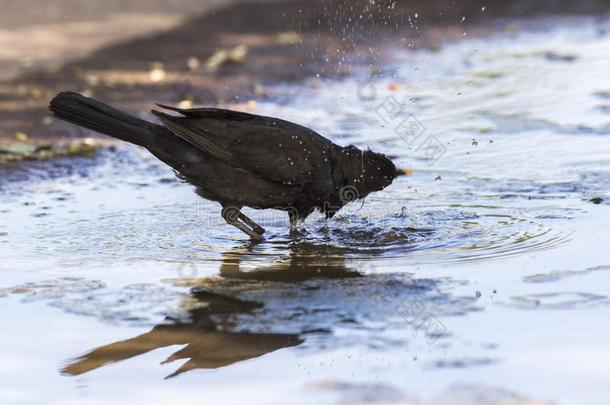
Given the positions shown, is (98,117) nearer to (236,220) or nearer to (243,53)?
(236,220)

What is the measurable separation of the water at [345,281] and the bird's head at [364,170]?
218 mm

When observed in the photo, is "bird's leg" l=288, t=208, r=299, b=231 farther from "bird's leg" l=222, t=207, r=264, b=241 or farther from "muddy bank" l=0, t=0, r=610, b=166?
"muddy bank" l=0, t=0, r=610, b=166

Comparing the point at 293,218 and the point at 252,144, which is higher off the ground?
the point at 252,144

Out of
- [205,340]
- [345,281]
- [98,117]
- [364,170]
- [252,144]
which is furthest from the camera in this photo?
[364,170]

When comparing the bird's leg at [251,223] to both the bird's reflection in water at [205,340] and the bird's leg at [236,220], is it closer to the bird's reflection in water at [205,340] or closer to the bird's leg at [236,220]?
the bird's leg at [236,220]

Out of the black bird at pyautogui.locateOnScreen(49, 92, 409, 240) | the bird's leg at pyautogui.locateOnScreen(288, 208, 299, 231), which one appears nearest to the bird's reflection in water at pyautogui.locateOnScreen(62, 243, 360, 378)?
the black bird at pyautogui.locateOnScreen(49, 92, 409, 240)

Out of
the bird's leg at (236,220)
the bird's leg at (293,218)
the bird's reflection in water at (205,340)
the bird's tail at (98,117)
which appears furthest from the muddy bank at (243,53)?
the bird's reflection in water at (205,340)

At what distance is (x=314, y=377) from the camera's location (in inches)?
171

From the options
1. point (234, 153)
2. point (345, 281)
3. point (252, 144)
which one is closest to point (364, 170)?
point (252, 144)

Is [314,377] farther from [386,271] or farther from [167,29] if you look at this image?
[167,29]

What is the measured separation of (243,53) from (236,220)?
6513 mm

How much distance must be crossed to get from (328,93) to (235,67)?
1671 millimetres

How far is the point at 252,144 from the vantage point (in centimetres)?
669

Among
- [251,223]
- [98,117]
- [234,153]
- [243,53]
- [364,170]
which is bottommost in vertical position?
[251,223]
